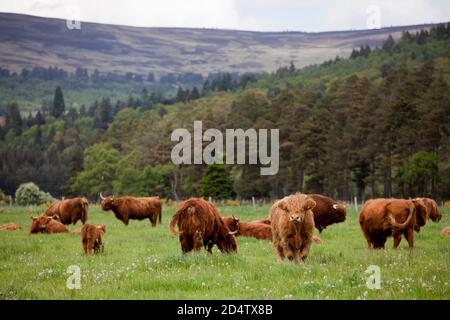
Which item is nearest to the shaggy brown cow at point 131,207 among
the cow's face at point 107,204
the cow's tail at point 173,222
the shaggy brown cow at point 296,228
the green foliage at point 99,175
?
the cow's face at point 107,204

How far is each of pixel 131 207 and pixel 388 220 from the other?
17738 millimetres

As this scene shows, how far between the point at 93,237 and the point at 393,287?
9929 millimetres

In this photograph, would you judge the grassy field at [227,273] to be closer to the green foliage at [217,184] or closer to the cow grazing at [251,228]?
the cow grazing at [251,228]

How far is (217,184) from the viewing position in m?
73.8

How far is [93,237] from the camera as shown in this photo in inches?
730

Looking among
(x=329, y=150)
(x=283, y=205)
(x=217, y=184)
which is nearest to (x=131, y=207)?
(x=283, y=205)

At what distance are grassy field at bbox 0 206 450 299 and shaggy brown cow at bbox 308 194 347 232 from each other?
3.89m

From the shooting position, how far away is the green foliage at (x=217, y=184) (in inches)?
2864

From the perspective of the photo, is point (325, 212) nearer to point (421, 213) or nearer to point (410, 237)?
point (421, 213)

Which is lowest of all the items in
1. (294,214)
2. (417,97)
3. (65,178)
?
(65,178)

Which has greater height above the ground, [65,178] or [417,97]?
[417,97]

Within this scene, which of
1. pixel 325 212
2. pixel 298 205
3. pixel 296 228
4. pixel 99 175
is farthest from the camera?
pixel 99 175
